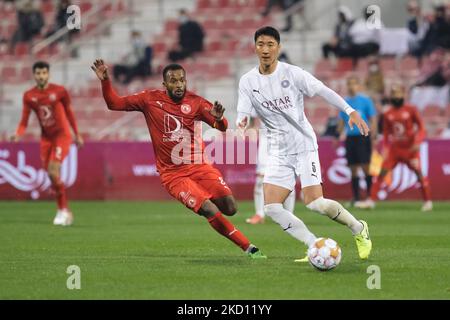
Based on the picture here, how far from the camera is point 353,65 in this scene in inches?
1016

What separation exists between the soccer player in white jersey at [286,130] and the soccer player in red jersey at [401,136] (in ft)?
30.9

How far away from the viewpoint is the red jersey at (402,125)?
20.4 meters

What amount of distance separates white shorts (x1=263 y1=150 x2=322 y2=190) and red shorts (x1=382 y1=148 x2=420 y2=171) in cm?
959

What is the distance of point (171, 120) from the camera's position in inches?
464

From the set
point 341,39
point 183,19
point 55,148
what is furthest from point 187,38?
point 55,148

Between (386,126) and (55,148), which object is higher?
(386,126)

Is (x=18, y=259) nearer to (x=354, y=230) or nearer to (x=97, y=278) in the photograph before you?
(x=97, y=278)

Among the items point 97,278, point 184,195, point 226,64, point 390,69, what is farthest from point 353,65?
point 97,278

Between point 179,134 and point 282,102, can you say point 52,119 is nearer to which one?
point 179,134

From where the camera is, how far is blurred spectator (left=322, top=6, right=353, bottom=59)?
25.5 metres

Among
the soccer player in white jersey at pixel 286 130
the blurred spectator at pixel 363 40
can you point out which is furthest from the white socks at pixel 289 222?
the blurred spectator at pixel 363 40

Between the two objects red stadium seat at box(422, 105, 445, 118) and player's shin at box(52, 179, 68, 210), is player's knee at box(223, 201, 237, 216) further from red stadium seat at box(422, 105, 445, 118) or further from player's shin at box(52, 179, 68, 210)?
red stadium seat at box(422, 105, 445, 118)

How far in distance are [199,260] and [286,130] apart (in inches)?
66.8

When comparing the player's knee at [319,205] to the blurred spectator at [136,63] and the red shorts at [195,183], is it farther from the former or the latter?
the blurred spectator at [136,63]
